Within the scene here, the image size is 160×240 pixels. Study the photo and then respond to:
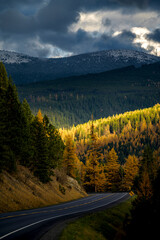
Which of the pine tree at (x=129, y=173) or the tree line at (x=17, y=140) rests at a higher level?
the tree line at (x=17, y=140)

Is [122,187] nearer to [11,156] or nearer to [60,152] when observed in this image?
[60,152]

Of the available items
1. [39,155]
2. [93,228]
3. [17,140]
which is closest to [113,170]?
[39,155]

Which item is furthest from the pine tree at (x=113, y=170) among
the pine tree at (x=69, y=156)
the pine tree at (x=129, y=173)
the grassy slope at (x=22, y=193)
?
the grassy slope at (x=22, y=193)

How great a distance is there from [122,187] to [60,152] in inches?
1226

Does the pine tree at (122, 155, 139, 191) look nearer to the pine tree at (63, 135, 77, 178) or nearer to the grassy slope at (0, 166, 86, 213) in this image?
the pine tree at (63, 135, 77, 178)

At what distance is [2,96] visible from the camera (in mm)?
36062

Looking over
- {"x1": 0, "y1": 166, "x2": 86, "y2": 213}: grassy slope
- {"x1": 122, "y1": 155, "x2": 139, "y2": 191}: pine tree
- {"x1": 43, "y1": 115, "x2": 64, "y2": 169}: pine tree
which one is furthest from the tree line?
{"x1": 122, "y1": 155, "x2": 139, "y2": 191}: pine tree

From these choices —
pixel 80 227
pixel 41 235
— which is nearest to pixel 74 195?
pixel 80 227

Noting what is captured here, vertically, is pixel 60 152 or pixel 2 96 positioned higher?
pixel 2 96

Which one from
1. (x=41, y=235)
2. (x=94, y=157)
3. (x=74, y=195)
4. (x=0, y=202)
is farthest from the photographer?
(x=94, y=157)

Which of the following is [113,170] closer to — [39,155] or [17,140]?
[39,155]

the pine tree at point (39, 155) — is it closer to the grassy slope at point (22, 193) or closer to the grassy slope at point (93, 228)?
the grassy slope at point (22, 193)

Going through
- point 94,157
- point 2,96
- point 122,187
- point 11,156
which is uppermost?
point 2,96

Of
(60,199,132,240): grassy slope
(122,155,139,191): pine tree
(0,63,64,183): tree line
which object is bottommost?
(122,155,139,191): pine tree
